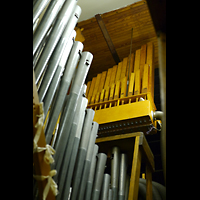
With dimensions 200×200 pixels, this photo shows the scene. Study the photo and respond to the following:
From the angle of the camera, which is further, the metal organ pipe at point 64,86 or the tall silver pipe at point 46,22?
the metal organ pipe at point 64,86

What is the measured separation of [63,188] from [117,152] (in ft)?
6.85

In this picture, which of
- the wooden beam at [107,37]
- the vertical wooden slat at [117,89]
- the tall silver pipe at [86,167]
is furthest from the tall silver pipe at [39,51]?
the wooden beam at [107,37]

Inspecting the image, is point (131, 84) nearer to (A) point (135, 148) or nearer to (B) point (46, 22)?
(A) point (135, 148)

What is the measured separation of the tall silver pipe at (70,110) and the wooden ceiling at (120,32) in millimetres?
3803

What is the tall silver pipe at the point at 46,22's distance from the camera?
2.66 metres

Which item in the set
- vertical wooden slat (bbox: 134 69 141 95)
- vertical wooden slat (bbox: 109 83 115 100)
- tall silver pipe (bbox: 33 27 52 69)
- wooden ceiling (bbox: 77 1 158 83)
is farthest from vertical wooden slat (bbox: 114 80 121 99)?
tall silver pipe (bbox: 33 27 52 69)

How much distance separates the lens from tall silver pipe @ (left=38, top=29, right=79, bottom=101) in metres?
2.69

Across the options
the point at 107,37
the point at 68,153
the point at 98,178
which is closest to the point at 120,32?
the point at 107,37

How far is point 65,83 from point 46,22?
70cm

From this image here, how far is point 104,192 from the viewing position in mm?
4047

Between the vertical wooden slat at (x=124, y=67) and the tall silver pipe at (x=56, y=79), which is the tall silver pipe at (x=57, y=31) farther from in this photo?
the vertical wooden slat at (x=124, y=67)

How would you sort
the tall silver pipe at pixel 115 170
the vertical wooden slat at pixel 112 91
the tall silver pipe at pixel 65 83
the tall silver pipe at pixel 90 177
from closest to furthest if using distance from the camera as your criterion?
the tall silver pipe at pixel 65 83, the tall silver pipe at pixel 90 177, the tall silver pipe at pixel 115 170, the vertical wooden slat at pixel 112 91
